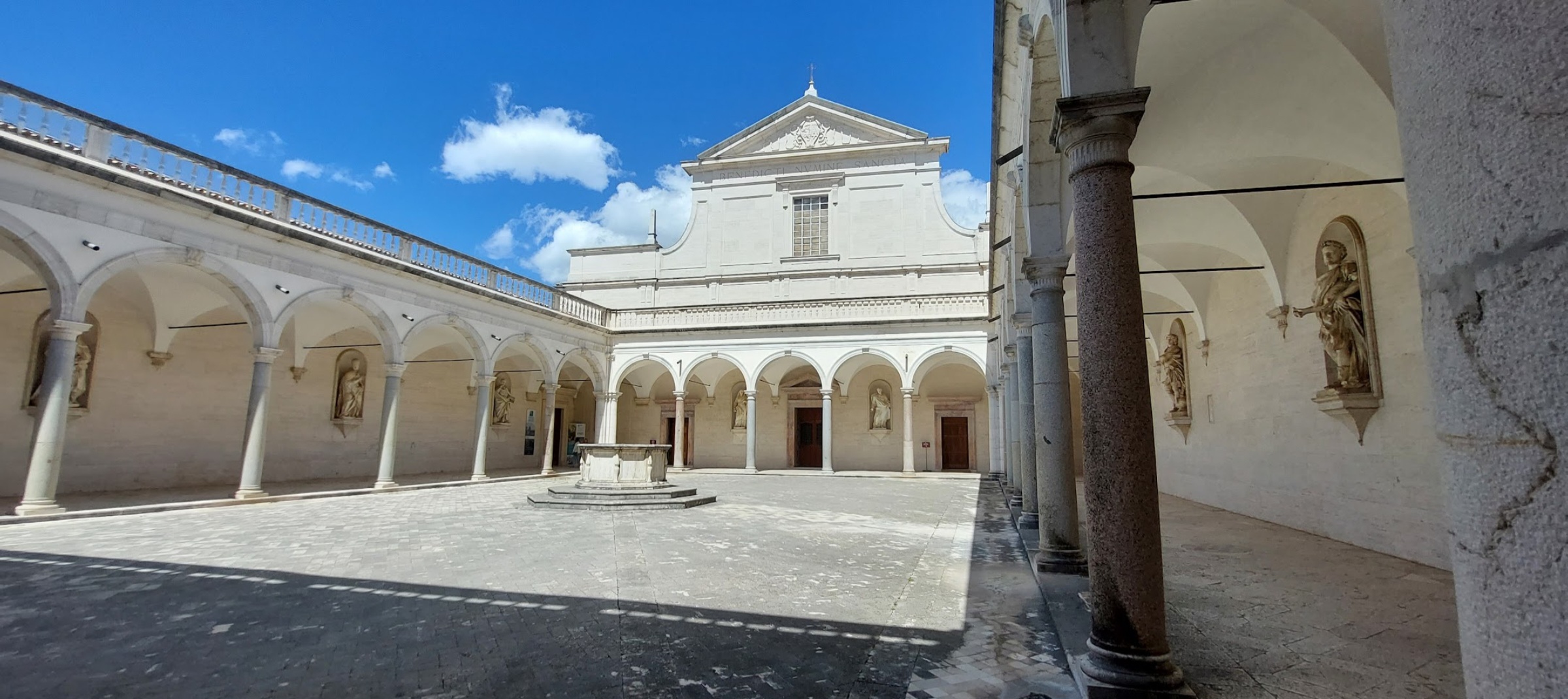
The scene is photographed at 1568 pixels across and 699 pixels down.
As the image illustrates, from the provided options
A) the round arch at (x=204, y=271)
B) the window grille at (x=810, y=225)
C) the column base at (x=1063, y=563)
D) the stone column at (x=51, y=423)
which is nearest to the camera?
the column base at (x=1063, y=563)

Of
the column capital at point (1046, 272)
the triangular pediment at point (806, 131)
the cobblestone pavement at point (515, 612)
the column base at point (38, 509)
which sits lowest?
the cobblestone pavement at point (515, 612)

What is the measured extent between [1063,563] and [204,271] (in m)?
13.9

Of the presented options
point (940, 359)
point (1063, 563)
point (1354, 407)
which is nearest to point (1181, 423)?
point (1354, 407)

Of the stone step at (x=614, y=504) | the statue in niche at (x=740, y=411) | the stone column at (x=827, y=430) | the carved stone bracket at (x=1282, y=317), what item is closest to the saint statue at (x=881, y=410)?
the stone column at (x=827, y=430)

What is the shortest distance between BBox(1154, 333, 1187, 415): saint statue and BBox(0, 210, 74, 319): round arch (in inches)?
714

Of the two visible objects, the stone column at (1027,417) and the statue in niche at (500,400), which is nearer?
the stone column at (1027,417)

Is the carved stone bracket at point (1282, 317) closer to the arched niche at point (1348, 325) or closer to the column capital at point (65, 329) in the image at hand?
the arched niche at point (1348, 325)

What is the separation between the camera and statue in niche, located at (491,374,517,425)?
2336 centimetres

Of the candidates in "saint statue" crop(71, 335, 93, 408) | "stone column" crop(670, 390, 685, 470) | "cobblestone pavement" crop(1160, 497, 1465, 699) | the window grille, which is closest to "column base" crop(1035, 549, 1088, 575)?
"cobblestone pavement" crop(1160, 497, 1465, 699)

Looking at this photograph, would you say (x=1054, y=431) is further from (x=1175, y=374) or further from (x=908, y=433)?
(x=908, y=433)

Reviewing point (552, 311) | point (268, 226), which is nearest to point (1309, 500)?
point (268, 226)

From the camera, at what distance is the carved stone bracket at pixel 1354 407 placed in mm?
7570

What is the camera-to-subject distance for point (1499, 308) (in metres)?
1.12

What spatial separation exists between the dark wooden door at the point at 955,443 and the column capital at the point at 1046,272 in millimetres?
19261
